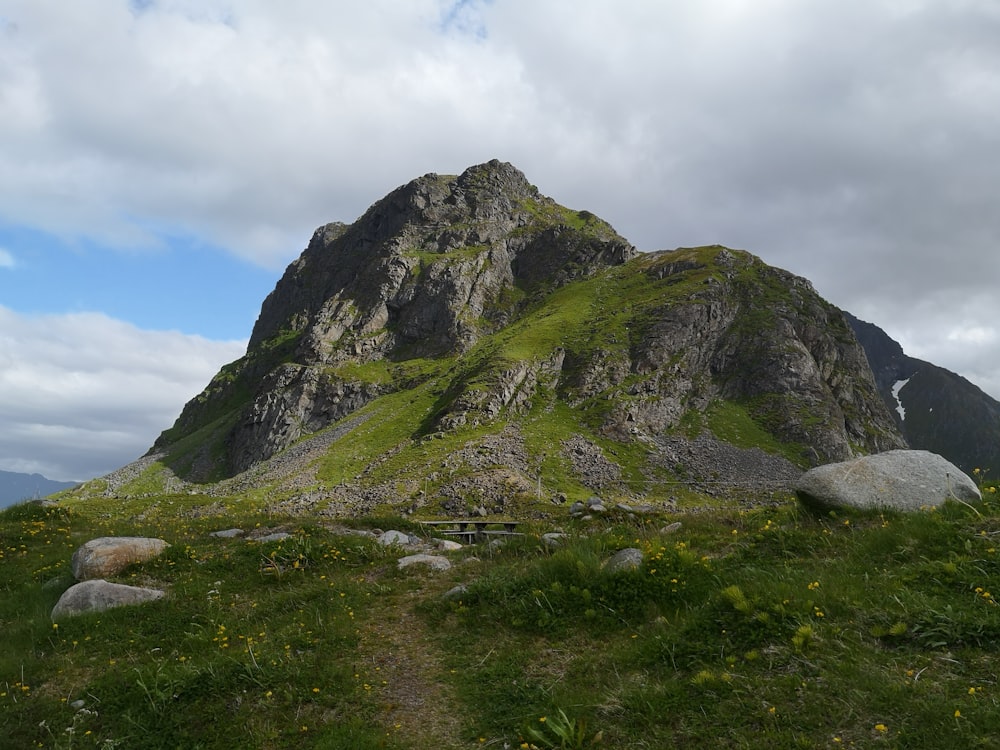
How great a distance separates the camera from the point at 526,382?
89938 mm

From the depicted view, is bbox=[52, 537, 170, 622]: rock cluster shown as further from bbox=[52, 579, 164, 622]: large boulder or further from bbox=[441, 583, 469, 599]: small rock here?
bbox=[441, 583, 469, 599]: small rock

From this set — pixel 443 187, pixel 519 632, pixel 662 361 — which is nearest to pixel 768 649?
pixel 519 632

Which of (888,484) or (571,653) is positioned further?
(888,484)

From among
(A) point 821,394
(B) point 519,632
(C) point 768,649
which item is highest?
(A) point 821,394

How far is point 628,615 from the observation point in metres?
10.4

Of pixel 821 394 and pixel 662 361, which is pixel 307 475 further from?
pixel 821 394

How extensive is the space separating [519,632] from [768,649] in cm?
449

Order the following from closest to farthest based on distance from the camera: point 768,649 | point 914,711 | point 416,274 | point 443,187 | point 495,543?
point 914,711 < point 768,649 < point 495,543 < point 416,274 < point 443,187

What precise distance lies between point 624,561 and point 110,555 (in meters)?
13.9

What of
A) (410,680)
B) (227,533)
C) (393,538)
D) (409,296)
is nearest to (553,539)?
(393,538)

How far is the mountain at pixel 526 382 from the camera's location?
6925 cm

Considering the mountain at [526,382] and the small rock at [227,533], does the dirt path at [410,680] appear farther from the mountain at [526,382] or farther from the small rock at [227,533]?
the mountain at [526,382]

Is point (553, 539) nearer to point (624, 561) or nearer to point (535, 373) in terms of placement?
point (624, 561)

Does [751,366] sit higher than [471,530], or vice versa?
[751,366]
